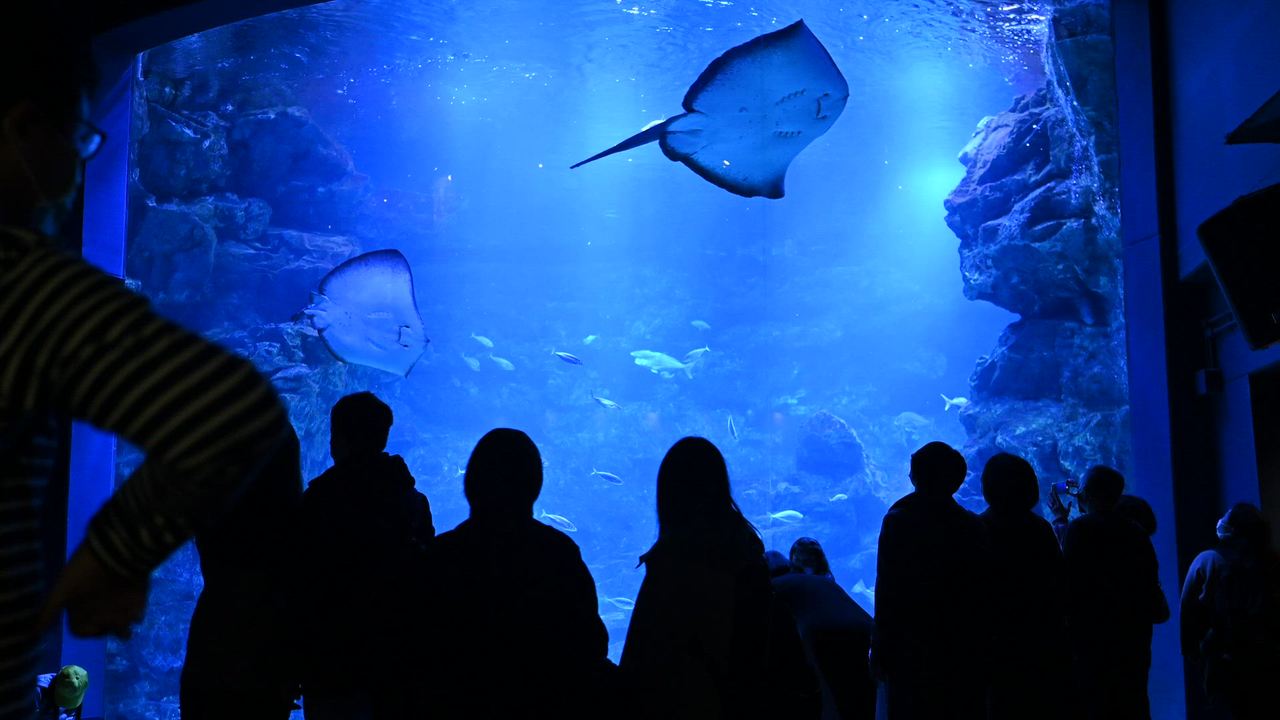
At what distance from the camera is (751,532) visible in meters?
2.18

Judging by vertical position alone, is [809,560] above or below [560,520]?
above

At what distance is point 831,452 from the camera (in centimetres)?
2319

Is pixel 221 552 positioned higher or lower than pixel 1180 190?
lower

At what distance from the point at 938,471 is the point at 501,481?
1645 mm

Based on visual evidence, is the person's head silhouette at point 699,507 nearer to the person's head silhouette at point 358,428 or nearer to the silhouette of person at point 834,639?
the silhouette of person at point 834,639

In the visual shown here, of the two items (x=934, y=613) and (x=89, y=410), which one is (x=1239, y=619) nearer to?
(x=934, y=613)

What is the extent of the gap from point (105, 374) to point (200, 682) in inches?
61.9

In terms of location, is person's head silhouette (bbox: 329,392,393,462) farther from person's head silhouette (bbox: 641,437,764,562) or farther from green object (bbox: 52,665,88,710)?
green object (bbox: 52,665,88,710)

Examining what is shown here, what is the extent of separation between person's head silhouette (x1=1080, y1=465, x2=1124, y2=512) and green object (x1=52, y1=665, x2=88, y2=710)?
4.60 m

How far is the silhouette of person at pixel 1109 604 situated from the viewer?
9.98ft

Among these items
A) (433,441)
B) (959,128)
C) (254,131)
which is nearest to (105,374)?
(254,131)

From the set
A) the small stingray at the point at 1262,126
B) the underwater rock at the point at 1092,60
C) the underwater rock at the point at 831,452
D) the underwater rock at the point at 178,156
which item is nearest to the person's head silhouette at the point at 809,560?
the small stingray at the point at 1262,126

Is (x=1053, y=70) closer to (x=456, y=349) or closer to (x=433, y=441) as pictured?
(x=433, y=441)

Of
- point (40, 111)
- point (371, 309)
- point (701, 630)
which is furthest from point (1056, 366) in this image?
point (40, 111)
